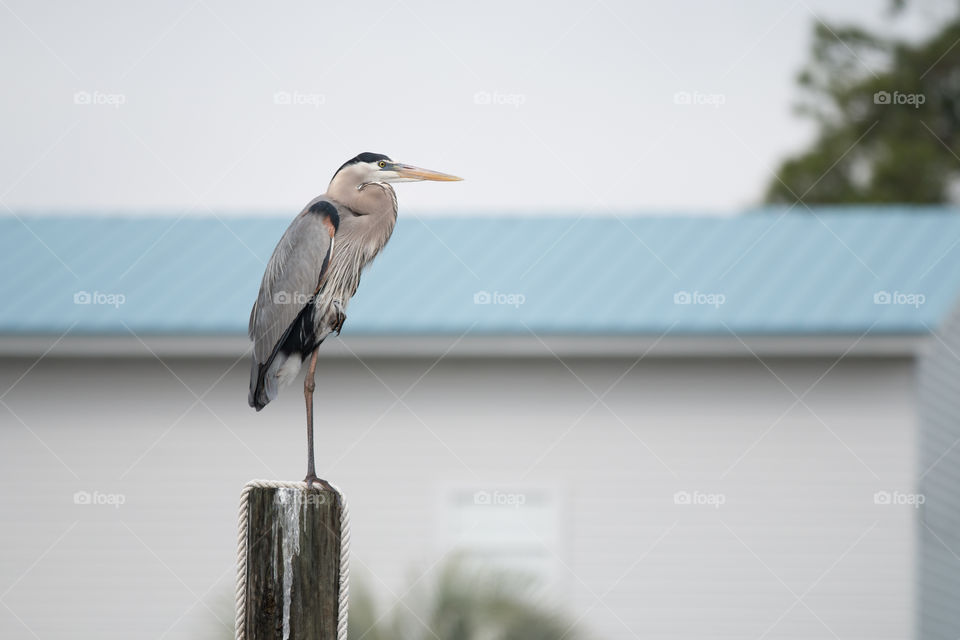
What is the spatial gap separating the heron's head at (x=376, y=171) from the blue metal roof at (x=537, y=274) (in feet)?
20.0

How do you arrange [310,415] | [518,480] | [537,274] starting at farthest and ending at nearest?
[537,274], [518,480], [310,415]

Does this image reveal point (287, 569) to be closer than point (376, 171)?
Yes

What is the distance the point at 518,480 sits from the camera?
9992mm

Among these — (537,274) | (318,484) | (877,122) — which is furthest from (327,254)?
(877,122)

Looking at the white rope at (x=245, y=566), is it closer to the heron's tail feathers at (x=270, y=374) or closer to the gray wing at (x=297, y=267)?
the heron's tail feathers at (x=270, y=374)

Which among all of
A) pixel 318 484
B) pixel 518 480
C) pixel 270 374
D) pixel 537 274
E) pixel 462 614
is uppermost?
pixel 537 274

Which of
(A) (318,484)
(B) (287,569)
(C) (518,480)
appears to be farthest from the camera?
(C) (518,480)

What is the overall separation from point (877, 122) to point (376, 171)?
78.8 ft

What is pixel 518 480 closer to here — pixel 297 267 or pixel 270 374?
pixel 270 374

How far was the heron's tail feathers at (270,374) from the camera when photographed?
151 inches

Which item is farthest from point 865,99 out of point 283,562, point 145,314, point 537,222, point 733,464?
point 283,562

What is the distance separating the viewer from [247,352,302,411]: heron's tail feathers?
151 inches

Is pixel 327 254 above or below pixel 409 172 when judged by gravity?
below

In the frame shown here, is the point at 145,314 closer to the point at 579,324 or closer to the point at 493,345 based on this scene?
the point at 493,345
